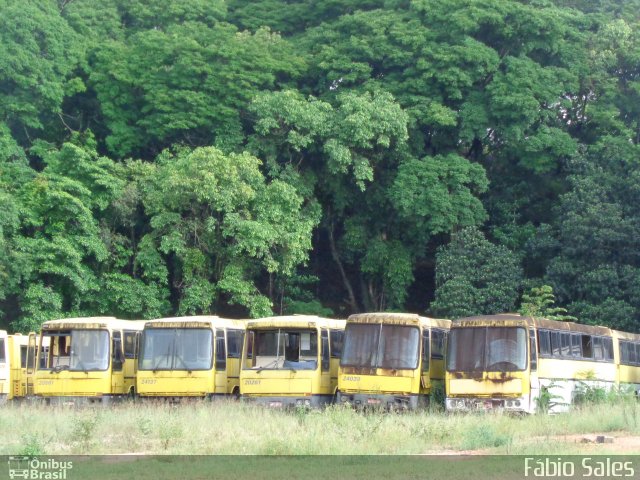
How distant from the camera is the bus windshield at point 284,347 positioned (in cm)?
2628

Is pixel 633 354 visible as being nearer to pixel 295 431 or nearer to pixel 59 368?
pixel 295 431

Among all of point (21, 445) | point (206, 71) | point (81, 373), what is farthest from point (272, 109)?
point (21, 445)

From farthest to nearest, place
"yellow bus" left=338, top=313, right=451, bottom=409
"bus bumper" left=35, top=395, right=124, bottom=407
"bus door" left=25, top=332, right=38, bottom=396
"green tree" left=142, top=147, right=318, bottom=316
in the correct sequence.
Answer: "green tree" left=142, top=147, right=318, bottom=316, "bus door" left=25, top=332, right=38, bottom=396, "bus bumper" left=35, top=395, right=124, bottom=407, "yellow bus" left=338, top=313, right=451, bottom=409

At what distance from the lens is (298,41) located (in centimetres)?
4622

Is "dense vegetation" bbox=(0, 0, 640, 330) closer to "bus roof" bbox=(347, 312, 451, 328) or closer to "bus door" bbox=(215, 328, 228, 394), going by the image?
"bus door" bbox=(215, 328, 228, 394)

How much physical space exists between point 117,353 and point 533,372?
36.2ft

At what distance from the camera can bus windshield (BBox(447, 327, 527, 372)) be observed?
24.6 meters

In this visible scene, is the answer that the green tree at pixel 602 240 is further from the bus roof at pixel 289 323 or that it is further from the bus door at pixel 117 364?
the bus door at pixel 117 364

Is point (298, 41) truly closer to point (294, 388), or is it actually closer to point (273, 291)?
point (273, 291)

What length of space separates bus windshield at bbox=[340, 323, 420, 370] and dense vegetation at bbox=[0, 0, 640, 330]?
1193 cm

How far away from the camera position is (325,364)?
26.6 m

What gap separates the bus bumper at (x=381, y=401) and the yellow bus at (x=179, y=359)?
3.71 m

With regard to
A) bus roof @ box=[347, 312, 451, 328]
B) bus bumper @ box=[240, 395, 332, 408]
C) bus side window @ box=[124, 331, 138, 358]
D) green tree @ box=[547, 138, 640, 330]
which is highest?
green tree @ box=[547, 138, 640, 330]

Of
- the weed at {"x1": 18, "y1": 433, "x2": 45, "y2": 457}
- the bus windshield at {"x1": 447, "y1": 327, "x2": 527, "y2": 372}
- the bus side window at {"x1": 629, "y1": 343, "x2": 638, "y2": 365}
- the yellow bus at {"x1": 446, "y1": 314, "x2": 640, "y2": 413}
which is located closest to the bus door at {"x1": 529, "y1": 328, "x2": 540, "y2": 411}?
the yellow bus at {"x1": 446, "y1": 314, "x2": 640, "y2": 413}
